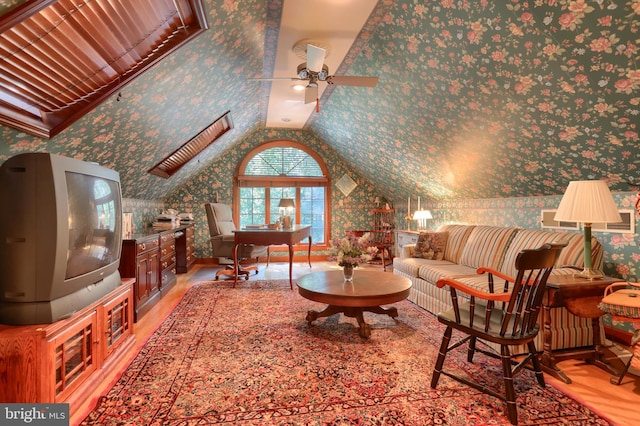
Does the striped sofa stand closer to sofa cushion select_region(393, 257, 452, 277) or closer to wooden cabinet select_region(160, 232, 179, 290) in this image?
sofa cushion select_region(393, 257, 452, 277)

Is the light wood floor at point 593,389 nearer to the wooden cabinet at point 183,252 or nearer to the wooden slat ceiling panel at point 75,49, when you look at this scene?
the wooden slat ceiling panel at point 75,49

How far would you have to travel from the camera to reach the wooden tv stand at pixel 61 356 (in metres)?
1.58

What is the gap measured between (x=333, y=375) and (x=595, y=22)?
257 centimetres

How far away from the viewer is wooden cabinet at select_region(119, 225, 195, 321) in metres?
3.23

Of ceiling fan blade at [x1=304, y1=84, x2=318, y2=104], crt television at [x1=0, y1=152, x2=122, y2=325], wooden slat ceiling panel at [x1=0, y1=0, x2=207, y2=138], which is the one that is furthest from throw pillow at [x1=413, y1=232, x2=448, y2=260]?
crt television at [x1=0, y1=152, x2=122, y2=325]

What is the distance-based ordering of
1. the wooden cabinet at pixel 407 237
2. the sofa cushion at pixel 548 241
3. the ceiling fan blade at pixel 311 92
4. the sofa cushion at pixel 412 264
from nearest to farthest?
the sofa cushion at pixel 548 241
the ceiling fan blade at pixel 311 92
the sofa cushion at pixel 412 264
the wooden cabinet at pixel 407 237

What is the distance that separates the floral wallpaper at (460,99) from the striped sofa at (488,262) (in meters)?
0.29

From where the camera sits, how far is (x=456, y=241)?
4.39 metres

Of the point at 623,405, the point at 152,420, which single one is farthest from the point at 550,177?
the point at 152,420

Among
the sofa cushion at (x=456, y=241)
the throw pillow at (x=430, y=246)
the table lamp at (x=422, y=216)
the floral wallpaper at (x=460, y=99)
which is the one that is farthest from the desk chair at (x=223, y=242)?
the sofa cushion at (x=456, y=241)

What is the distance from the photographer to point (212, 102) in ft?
13.0

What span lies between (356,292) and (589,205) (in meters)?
1.77

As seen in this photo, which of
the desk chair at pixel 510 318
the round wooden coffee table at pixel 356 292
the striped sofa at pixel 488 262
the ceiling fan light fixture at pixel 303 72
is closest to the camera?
the desk chair at pixel 510 318

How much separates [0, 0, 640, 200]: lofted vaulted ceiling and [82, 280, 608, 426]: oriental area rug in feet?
5.69
